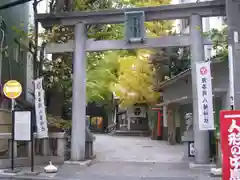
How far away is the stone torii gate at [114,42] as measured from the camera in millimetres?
12484

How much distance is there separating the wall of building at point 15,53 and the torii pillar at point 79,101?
4.11 m

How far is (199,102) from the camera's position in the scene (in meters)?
11.5

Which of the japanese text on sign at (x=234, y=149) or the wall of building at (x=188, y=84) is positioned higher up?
the wall of building at (x=188, y=84)

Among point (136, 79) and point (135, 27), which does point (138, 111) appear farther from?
point (135, 27)

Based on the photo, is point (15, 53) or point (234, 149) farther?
point (15, 53)

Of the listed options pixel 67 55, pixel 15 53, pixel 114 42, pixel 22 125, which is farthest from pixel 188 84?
pixel 22 125

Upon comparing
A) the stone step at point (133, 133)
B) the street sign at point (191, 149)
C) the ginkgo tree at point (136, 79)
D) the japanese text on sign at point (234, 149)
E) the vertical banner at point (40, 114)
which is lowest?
the stone step at point (133, 133)

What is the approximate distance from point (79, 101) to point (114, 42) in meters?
2.59

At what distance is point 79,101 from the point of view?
13.2 m

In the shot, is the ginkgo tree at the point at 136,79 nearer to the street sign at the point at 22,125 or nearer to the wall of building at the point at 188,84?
the wall of building at the point at 188,84

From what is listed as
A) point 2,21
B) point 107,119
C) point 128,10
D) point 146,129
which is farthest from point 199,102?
point 107,119

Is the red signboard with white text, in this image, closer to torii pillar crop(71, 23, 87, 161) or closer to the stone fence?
torii pillar crop(71, 23, 87, 161)

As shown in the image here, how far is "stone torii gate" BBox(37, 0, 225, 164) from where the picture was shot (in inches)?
492

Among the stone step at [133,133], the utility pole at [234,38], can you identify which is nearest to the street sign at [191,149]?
the utility pole at [234,38]
